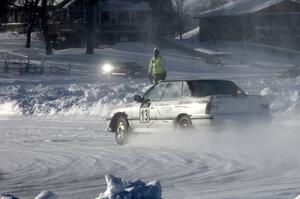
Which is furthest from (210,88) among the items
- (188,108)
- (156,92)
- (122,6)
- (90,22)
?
(122,6)

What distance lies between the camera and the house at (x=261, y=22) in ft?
261

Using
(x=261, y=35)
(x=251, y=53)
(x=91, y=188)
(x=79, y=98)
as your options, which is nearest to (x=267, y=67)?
(x=251, y=53)

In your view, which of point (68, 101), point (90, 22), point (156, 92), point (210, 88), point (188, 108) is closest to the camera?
point (188, 108)

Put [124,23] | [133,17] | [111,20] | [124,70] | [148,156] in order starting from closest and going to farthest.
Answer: [148,156], [124,70], [124,23], [111,20], [133,17]

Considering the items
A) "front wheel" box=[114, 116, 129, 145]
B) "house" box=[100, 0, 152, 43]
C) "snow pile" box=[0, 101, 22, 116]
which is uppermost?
"house" box=[100, 0, 152, 43]

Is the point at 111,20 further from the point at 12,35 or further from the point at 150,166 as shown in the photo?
the point at 150,166

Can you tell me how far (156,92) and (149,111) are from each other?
518 millimetres

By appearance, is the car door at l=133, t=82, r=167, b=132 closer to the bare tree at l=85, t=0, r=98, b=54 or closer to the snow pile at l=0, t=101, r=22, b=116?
the snow pile at l=0, t=101, r=22, b=116

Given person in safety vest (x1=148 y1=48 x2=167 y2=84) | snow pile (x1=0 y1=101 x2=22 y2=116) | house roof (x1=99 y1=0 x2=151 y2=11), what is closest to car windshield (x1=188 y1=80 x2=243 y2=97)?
person in safety vest (x1=148 y1=48 x2=167 y2=84)

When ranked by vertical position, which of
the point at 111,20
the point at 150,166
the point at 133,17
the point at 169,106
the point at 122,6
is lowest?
the point at 150,166

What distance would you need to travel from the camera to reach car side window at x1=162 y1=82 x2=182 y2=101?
54.8ft

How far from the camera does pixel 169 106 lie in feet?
54.2

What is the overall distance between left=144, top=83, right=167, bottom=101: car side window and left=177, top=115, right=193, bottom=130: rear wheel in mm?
1093

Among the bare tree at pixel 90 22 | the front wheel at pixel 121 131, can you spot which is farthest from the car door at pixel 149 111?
the bare tree at pixel 90 22
